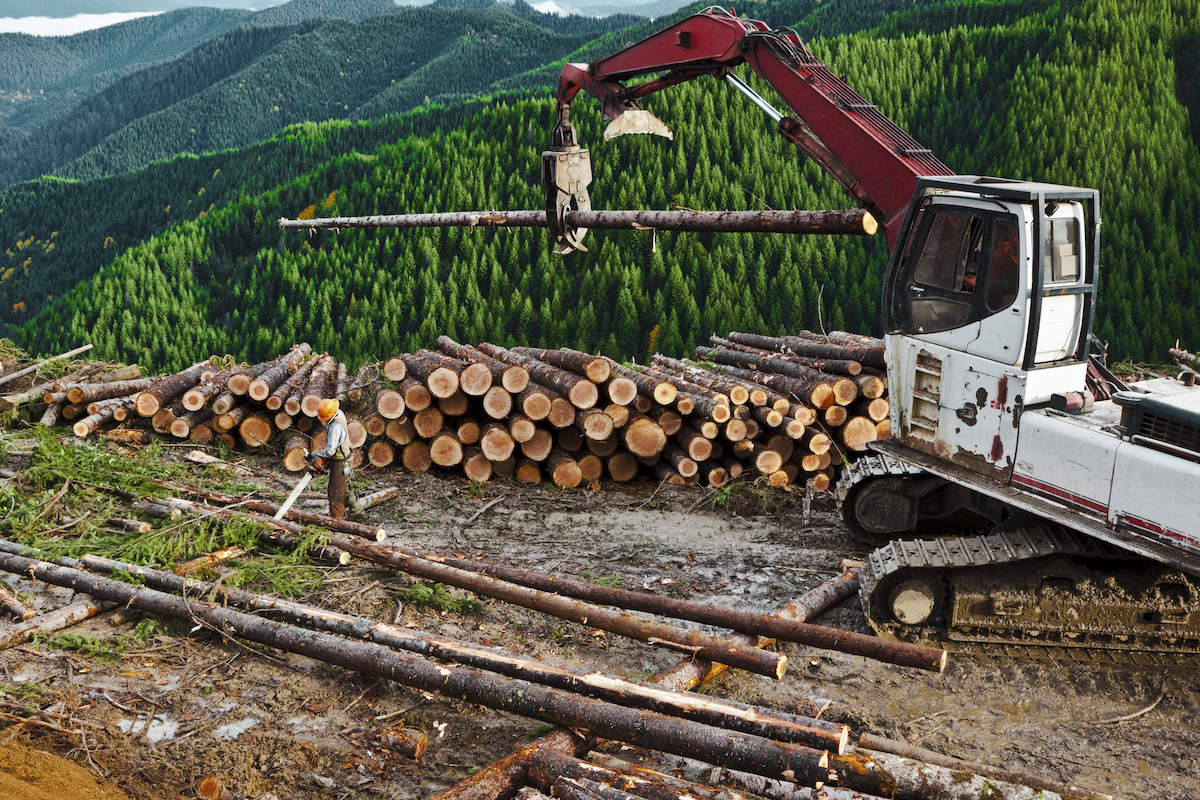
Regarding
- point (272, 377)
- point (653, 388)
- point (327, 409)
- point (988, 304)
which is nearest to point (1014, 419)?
point (988, 304)

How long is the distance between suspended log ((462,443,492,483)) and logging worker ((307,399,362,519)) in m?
2.13

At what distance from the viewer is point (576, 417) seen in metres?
10.9

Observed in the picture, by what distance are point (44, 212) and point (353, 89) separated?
111 feet

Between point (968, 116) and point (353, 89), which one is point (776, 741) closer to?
point (968, 116)

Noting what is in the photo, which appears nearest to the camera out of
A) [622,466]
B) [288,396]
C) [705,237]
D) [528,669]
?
[528,669]

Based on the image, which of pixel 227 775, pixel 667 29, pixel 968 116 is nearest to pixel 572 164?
pixel 667 29

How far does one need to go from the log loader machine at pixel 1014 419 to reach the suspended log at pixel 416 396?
5.53 m

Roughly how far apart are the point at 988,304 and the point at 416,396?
692cm

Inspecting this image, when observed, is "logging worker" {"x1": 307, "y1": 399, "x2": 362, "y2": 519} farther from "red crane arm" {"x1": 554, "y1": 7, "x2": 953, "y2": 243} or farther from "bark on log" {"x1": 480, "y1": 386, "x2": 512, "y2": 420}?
"red crane arm" {"x1": 554, "y1": 7, "x2": 953, "y2": 243}

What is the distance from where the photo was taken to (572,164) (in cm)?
816

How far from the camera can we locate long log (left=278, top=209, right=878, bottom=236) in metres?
6.39

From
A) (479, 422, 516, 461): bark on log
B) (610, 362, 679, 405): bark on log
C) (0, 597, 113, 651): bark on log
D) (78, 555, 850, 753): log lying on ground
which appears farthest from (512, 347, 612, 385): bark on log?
(0, 597, 113, 651): bark on log

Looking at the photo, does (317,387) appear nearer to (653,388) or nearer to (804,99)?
(653,388)

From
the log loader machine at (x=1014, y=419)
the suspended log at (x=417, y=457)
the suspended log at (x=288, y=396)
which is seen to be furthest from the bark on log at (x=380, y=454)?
the log loader machine at (x=1014, y=419)
